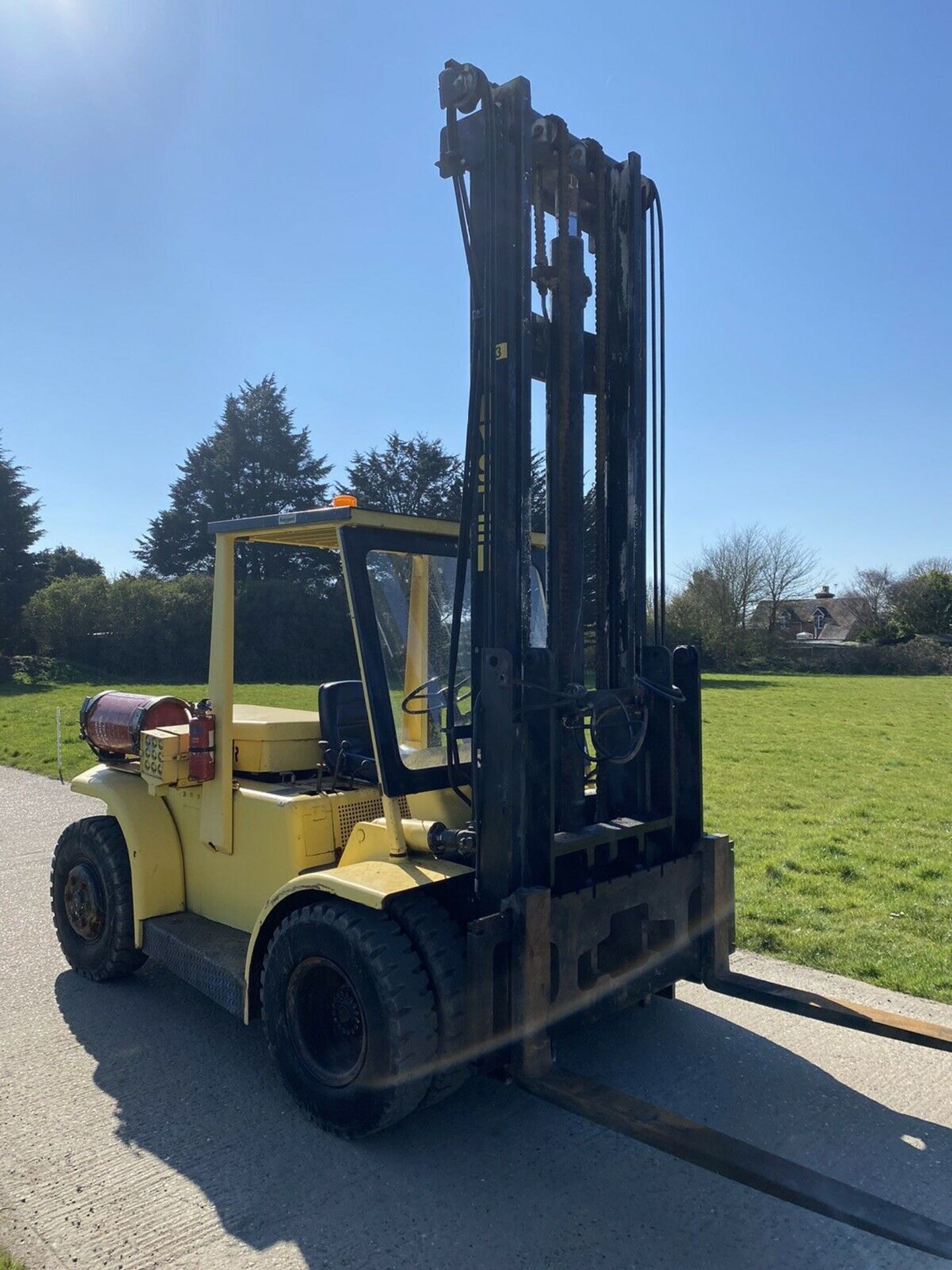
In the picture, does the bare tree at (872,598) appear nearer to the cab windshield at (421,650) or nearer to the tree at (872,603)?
the tree at (872,603)

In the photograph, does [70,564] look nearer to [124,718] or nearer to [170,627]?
[170,627]

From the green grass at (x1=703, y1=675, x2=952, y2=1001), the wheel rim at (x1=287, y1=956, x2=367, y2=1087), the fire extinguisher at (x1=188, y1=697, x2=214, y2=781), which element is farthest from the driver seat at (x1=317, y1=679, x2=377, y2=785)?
the green grass at (x1=703, y1=675, x2=952, y2=1001)

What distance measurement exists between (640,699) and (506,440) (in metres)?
1.36

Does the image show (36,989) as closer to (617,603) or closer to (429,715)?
(429,715)

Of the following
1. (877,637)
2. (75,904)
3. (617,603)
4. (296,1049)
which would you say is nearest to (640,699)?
(617,603)

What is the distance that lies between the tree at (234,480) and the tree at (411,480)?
30.6ft

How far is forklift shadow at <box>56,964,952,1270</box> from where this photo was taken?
9.96 feet

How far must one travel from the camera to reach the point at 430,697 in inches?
161

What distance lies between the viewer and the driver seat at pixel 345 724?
4570 millimetres

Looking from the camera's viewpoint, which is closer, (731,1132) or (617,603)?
(731,1132)

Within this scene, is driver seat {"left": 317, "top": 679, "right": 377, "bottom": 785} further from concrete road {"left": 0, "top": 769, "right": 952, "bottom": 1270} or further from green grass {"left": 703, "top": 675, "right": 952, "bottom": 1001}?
green grass {"left": 703, "top": 675, "right": 952, "bottom": 1001}

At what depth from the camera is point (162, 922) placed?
15.9ft

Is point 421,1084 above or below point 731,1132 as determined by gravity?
above

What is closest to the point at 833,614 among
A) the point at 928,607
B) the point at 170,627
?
the point at 928,607
